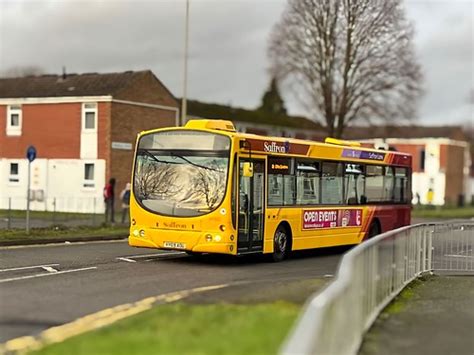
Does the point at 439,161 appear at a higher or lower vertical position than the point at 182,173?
higher

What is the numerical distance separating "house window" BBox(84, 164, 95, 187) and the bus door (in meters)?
27.8

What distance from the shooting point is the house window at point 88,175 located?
44.3m

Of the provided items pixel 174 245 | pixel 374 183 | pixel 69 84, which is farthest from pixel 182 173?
pixel 69 84

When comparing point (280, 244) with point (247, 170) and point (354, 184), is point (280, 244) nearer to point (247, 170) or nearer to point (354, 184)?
point (247, 170)

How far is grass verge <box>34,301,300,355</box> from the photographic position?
7.33 metres

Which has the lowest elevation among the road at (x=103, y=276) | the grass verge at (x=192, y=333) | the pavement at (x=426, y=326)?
the pavement at (x=426, y=326)

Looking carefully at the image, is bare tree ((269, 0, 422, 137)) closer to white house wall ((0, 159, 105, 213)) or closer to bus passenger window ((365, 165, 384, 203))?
white house wall ((0, 159, 105, 213))

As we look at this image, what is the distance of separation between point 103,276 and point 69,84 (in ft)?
112

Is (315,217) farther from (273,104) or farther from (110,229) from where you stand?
(273,104)

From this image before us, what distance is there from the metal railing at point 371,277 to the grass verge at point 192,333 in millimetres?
677

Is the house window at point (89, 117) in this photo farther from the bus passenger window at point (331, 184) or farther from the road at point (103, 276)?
the bus passenger window at point (331, 184)

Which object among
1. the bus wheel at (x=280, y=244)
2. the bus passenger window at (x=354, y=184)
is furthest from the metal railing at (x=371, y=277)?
the bus passenger window at (x=354, y=184)

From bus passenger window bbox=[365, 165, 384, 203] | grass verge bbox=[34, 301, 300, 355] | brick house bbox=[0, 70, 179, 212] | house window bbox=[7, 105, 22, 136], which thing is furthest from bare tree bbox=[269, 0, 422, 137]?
grass verge bbox=[34, 301, 300, 355]

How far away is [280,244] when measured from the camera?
18531 mm
